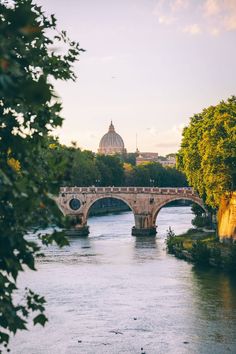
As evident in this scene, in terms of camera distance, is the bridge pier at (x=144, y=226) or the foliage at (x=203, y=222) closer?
the foliage at (x=203, y=222)

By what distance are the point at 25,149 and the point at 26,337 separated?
71.8 feet

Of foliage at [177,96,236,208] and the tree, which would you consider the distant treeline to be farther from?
the tree

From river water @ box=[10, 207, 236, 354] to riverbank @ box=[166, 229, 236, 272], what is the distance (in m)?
0.94

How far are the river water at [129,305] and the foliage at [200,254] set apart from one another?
0.89 meters

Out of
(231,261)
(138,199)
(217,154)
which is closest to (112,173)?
(138,199)

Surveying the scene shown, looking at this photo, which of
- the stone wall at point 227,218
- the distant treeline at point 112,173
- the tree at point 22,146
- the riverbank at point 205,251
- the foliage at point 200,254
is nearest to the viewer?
the tree at point 22,146

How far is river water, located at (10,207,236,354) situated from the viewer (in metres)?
27.0

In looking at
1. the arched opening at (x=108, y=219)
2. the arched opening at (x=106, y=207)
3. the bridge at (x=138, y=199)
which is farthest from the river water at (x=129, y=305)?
the arched opening at (x=106, y=207)

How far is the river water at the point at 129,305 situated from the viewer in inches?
1063

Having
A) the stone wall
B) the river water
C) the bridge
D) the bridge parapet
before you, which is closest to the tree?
the river water

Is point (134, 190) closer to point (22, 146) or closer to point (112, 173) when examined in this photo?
point (112, 173)

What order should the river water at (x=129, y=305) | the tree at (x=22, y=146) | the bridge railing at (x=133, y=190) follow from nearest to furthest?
the tree at (x=22, y=146) → the river water at (x=129, y=305) → the bridge railing at (x=133, y=190)

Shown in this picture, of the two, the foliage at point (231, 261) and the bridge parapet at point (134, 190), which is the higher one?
the bridge parapet at point (134, 190)

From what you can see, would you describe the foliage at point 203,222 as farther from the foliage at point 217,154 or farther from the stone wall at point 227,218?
the stone wall at point 227,218
